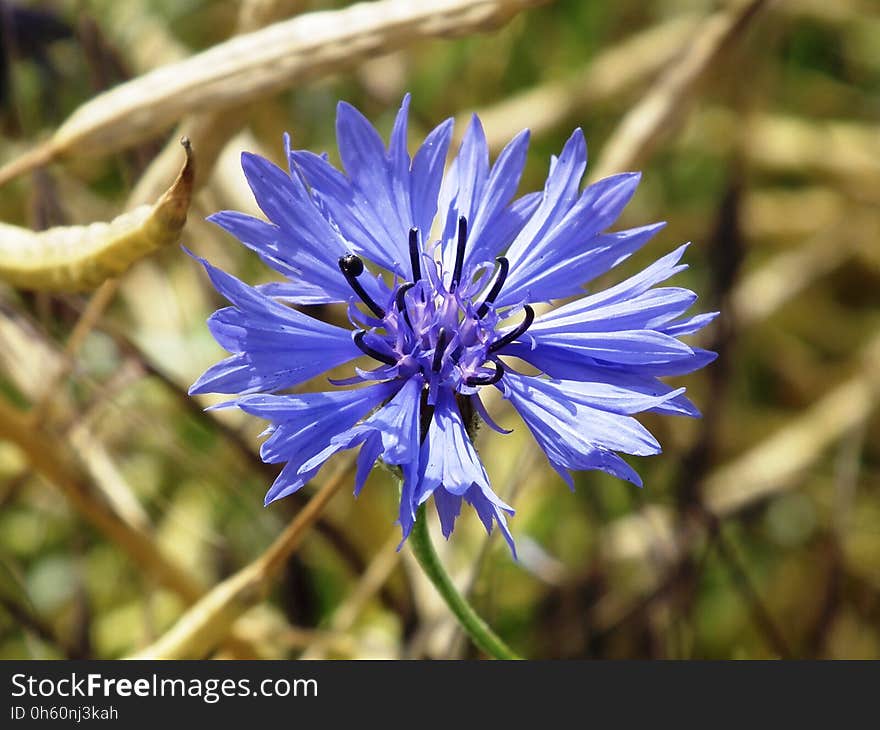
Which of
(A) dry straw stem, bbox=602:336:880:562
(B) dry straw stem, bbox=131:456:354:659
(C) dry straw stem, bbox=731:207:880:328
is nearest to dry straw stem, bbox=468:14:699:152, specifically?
(C) dry straw stem, bbox=731:207:880:328

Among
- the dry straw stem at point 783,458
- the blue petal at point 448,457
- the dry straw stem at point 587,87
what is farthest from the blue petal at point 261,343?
the dry straw stem at point 587,87

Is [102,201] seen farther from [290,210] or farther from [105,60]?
[290,210]

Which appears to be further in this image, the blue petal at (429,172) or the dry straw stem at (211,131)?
the dry straw stem at (211,131)

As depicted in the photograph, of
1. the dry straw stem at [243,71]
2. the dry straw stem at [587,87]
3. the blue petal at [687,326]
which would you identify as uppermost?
the dry straw stem at [587,87]

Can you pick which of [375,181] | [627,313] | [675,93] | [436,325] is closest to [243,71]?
[375,181]

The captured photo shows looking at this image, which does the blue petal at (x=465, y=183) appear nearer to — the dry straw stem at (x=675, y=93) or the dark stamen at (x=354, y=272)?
the dark stamen at (x=354, y=272)

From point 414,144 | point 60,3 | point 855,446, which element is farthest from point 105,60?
point 855,446

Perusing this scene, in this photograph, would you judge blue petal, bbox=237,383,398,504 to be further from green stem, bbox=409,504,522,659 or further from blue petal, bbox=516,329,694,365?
blue petal, bbox=516,329,694,365
